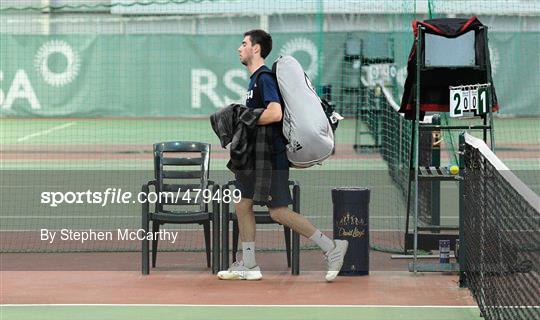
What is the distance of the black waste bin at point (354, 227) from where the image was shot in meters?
10.7

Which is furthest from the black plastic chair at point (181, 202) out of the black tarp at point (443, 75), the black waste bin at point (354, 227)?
the black tarp at point (443, 75)

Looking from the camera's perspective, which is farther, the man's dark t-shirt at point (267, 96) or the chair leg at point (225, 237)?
the chair leg at point (225, 237)

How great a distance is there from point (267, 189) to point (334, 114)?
0.92 meters

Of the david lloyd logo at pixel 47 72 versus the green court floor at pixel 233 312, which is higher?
the david lloyd logo at pixel 47 72

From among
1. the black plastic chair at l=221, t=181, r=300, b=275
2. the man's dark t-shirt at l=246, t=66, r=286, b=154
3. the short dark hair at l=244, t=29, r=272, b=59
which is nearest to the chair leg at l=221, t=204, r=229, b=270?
the black plastic chair at l=221, t=181, r=300, b=275

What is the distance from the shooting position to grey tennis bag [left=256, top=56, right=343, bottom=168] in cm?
1020

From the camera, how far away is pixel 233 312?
908 cm

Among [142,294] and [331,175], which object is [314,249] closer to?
[142,294]

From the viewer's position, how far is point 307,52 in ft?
96.9

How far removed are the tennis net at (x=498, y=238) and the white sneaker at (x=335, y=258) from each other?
1.02 m

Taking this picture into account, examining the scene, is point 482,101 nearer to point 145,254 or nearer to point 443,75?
point 443,75

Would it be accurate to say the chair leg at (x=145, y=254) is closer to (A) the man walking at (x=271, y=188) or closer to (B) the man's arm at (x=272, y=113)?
(A) the man walking at (x=271, y=188)

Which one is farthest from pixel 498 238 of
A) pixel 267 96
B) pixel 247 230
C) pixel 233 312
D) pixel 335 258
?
pixel 247 230

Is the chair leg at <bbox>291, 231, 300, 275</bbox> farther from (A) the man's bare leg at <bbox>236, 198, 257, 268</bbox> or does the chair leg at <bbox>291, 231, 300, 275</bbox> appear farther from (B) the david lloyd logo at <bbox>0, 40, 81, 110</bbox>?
(B) the david lloyd logo at <bbox>0, 40, 81, 110</bbox>
